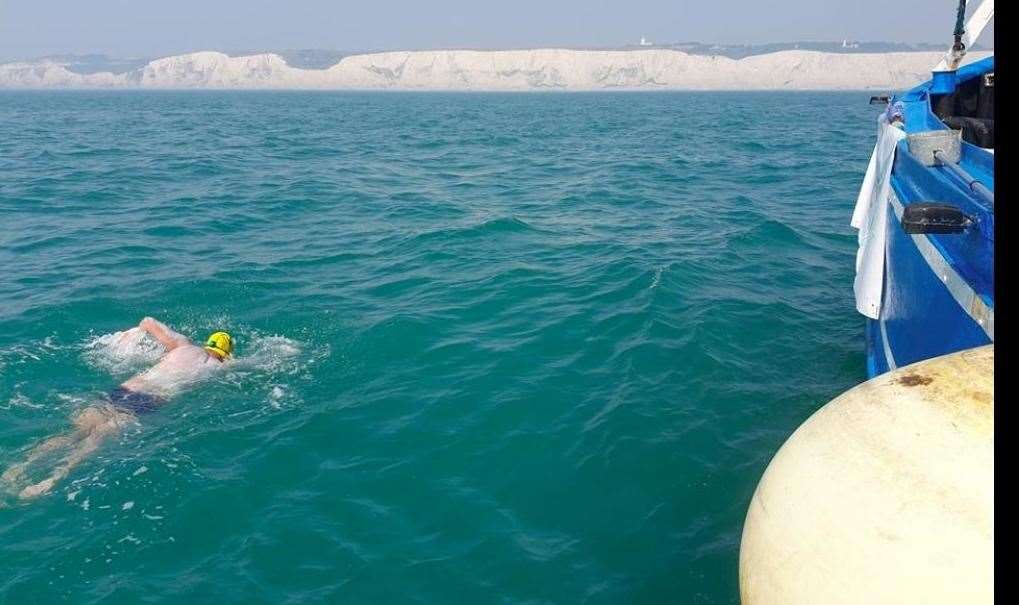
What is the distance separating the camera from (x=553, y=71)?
162 metres

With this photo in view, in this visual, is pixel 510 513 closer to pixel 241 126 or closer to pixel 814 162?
pixel 814 162

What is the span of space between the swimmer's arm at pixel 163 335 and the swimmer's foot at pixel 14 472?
233 cm

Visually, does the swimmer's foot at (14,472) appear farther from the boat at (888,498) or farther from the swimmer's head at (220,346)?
the boat at (888,498)

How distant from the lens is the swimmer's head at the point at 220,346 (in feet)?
28.3

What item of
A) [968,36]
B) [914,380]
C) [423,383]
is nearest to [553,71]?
[968,36]

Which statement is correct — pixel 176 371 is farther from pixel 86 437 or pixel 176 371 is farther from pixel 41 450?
pixel 41 450

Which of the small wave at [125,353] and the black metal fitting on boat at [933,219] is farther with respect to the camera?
the small wave at [125,353]

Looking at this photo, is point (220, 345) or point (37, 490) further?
point (220, 345)

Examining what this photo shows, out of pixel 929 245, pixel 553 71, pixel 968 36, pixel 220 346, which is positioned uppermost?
pixel 553 71

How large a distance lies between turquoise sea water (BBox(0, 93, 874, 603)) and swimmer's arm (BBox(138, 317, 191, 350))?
0.31 metres

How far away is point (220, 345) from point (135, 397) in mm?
1183

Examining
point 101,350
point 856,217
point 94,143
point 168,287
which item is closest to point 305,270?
point 168,287

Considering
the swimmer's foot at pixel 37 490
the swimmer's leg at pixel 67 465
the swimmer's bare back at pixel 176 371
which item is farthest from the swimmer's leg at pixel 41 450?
the swimmer's bare back at pixel 176 371

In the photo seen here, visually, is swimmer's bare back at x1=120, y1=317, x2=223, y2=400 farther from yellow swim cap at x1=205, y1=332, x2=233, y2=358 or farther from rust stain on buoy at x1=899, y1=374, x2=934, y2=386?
rust stain on buoy at x1=899, y1=374, x2=934, y2=386
